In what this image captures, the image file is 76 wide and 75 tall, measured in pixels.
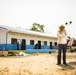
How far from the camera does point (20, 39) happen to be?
28031mm

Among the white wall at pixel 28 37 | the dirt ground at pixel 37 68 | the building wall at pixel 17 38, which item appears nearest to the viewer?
the dirt ground at pixel 37 68

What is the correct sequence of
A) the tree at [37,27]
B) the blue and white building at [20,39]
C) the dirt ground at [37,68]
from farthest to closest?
the tree at [37,27]
the blue and white building at [20,39]
the dirt ground at [37,68]

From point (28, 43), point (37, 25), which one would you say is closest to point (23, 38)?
point (28, 43)

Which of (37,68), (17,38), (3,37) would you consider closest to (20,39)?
(17,38)

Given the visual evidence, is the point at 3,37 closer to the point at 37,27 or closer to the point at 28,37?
the point at 28,37

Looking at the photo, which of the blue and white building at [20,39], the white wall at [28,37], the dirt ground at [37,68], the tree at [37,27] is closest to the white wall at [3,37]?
the blue and white building at [20,39]

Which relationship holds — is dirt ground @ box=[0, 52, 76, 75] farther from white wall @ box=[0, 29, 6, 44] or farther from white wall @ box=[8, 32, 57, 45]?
white wall @ box=[8, 32, 57, 45]

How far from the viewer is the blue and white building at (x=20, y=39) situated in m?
25.3

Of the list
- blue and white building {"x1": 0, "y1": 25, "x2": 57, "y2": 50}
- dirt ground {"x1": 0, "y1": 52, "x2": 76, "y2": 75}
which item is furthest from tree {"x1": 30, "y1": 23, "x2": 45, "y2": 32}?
dirt ground {"x1": 0, "y1": 52, "x2": 76, "y2": 75}

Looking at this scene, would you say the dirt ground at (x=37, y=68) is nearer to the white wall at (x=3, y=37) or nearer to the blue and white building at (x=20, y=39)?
the blue and white building at (x=20, y=39)

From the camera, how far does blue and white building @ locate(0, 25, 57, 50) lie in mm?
25283

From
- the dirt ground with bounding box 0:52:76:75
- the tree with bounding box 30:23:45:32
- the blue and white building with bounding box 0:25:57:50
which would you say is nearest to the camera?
the dirt ground with bounding box 0:52:76:75

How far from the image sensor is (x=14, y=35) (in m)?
26.8

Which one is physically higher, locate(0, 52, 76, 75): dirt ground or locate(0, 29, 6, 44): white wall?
locate(0, 29, 6, 44): white wall
